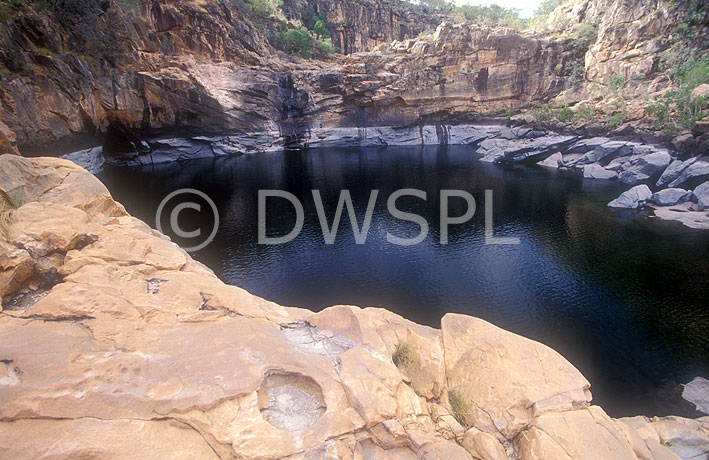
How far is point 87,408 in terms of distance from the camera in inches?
167

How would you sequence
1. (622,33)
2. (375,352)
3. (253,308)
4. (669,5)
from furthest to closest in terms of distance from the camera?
(622,33)
(669,5)
(253,308)
(375,352)

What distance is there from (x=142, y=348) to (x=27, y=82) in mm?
31358

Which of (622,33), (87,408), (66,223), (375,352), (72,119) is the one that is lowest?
(375,352)

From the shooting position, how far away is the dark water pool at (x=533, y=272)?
41.3 ft

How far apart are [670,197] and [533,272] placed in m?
15.4

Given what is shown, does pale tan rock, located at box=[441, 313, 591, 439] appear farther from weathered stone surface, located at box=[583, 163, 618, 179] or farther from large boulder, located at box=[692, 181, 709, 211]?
weathered stone surface, located at box=[583, 163, 618, 179]

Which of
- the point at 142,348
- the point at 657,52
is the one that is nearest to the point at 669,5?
the point at 657,52

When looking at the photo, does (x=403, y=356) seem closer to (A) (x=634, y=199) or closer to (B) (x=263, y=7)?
(A) (x=634, y=199)

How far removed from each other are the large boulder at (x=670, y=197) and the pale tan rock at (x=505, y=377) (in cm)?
2538

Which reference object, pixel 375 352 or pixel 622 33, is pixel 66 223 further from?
pixel 622 33

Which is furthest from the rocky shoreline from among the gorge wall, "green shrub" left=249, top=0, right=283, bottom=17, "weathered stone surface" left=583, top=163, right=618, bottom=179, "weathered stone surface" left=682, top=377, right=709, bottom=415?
"green shrub" left=249, top=0, right=283, bottom=17

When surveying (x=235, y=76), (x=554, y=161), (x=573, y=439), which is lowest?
(x=554, y=161)

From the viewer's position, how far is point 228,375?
5027 mm

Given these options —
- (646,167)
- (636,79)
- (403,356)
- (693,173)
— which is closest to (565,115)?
(636,79)
